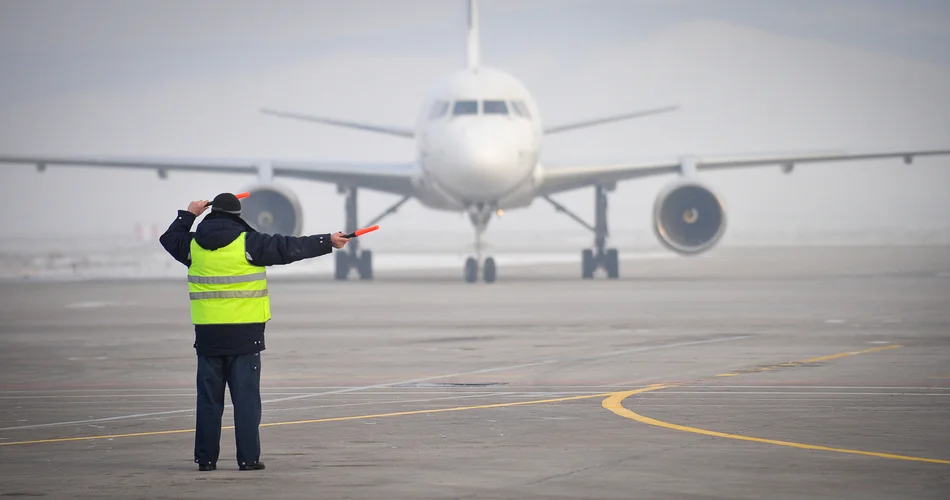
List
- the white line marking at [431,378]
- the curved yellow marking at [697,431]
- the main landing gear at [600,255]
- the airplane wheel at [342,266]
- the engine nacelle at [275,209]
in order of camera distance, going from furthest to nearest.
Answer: the main landing gear at [600,255], the airplane wheel at [342,266], the engine nacelle at [275,209], the white line marking at [431,378], the curved yellow marking at [697,431]

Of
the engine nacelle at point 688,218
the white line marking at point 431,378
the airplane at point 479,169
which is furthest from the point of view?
the engine nacelle at point 688,218

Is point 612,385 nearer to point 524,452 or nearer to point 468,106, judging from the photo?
point 524,452

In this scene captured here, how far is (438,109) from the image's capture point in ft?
110

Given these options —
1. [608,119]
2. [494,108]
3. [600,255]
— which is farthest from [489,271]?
[600,255]

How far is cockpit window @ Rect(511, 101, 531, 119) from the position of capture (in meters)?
33.3

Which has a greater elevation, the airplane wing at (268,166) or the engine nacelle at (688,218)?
the airplane wing at (268,166)

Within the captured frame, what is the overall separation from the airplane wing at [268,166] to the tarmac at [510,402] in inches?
382

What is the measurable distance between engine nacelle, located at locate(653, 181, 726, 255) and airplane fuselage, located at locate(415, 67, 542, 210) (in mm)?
2812

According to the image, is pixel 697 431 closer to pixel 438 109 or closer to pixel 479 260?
pixel 479 260

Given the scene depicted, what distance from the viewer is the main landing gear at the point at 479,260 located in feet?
109

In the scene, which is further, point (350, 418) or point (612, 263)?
point (612, 263)

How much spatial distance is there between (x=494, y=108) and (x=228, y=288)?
2375 centimetres

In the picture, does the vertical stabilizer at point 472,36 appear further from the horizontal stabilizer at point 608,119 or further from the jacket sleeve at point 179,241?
the jacket sleeve at point 179,241

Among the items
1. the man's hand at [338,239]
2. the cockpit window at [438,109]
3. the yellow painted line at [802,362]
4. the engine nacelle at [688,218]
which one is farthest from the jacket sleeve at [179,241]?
the engine nacelle at [688,218]
